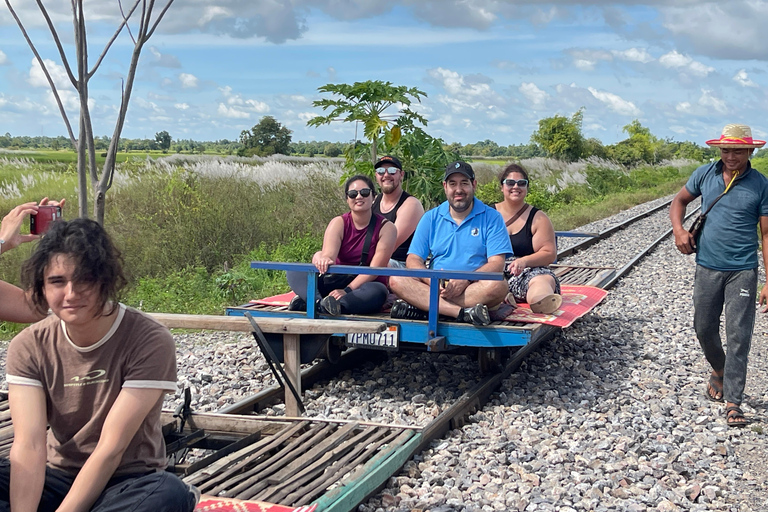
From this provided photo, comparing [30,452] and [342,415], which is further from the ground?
[30,452]

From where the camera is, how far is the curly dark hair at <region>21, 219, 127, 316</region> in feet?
8.94

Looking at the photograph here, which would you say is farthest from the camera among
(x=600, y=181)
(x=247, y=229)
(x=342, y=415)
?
(x=600, y=181)

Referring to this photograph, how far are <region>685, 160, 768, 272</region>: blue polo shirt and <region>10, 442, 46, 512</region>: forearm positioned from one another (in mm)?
4463

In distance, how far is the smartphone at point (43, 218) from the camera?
357 cm

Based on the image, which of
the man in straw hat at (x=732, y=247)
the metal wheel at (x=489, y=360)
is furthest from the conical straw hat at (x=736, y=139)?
the metal wheel at (x=489, y=360)

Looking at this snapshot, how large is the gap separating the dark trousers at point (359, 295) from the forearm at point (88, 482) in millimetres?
3302

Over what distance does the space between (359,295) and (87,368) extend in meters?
3.34

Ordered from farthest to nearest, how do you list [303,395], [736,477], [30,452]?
[303,395]
[736,477]
[30,452]

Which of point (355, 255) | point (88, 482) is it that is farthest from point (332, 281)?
point (88, 482)

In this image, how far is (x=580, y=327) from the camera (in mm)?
8367

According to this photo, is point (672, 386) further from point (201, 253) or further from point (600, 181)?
point (600, 181)

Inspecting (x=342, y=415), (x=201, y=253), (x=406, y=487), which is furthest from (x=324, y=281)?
(x=201, y=253)

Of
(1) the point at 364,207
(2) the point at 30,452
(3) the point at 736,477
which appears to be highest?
(1) the point at 364,207

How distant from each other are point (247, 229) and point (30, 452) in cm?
931
